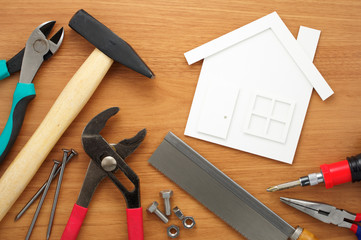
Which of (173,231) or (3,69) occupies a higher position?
(3,69)

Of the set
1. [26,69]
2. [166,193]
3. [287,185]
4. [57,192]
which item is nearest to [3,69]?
[26,69]

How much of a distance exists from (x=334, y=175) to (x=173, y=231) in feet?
1.67

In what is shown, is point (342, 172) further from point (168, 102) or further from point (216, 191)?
point (168, 102)

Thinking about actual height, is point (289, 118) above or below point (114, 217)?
above

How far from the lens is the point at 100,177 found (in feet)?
3.26

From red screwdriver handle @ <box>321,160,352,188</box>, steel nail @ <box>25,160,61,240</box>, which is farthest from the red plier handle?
red screwdriver handle @ <box>321,160,352,188</box>

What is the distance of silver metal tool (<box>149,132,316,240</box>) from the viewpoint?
105 centimetres

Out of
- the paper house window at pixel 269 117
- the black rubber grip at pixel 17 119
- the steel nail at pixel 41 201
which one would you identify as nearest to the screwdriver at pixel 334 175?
the paper house window at pixel 269 117

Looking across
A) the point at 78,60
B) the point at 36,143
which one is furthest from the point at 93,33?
the point at 36,143

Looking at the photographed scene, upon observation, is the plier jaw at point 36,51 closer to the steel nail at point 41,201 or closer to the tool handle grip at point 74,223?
the steel nail at point 41,201

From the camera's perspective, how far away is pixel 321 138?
1.09m

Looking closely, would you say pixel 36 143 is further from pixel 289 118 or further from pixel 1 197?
pixel 289 118

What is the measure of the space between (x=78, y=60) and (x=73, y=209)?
0.45 meters

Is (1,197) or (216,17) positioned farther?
(216,17)
